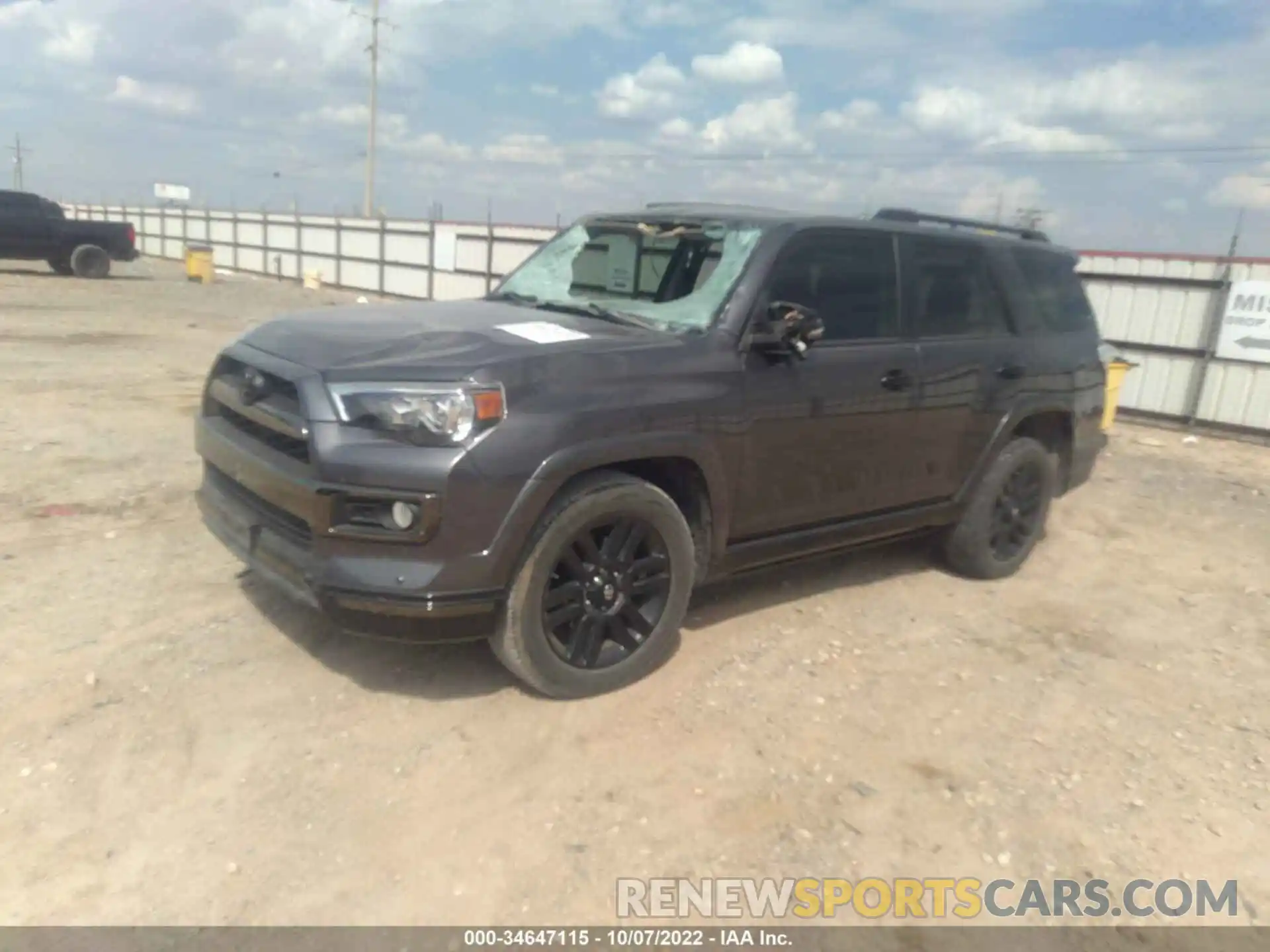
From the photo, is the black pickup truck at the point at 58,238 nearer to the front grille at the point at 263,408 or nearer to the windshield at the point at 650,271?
the windshield at the point at 650,271

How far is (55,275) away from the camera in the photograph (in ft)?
82.1

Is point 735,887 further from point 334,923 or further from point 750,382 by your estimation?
point 750,382

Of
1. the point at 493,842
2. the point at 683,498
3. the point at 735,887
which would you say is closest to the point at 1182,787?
the point at 735,887

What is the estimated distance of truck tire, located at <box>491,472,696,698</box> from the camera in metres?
3.33

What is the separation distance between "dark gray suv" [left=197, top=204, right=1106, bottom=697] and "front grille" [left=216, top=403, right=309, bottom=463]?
0.04ft

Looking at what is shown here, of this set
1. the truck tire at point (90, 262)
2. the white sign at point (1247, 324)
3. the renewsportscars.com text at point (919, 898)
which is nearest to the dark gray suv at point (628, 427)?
the renewsportscars.com text at point (919, 898)

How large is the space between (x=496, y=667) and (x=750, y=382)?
151 cm

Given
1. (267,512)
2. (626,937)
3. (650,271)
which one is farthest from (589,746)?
(650,271)

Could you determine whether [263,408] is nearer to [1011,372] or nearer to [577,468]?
[577,468]

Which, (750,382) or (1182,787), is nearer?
(1182,787)

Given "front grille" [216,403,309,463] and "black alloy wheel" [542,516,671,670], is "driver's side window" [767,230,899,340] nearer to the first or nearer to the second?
"black alloy wheel" [542,516,671,670]

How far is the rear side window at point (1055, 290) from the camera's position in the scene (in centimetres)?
528

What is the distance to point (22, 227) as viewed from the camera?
2334 cm

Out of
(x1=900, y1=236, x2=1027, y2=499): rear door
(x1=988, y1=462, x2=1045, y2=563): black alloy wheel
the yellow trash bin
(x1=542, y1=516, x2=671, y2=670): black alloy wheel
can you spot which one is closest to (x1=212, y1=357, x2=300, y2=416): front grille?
(x1=542, y1=516, x2=671, y2=670): black alloy wheel
